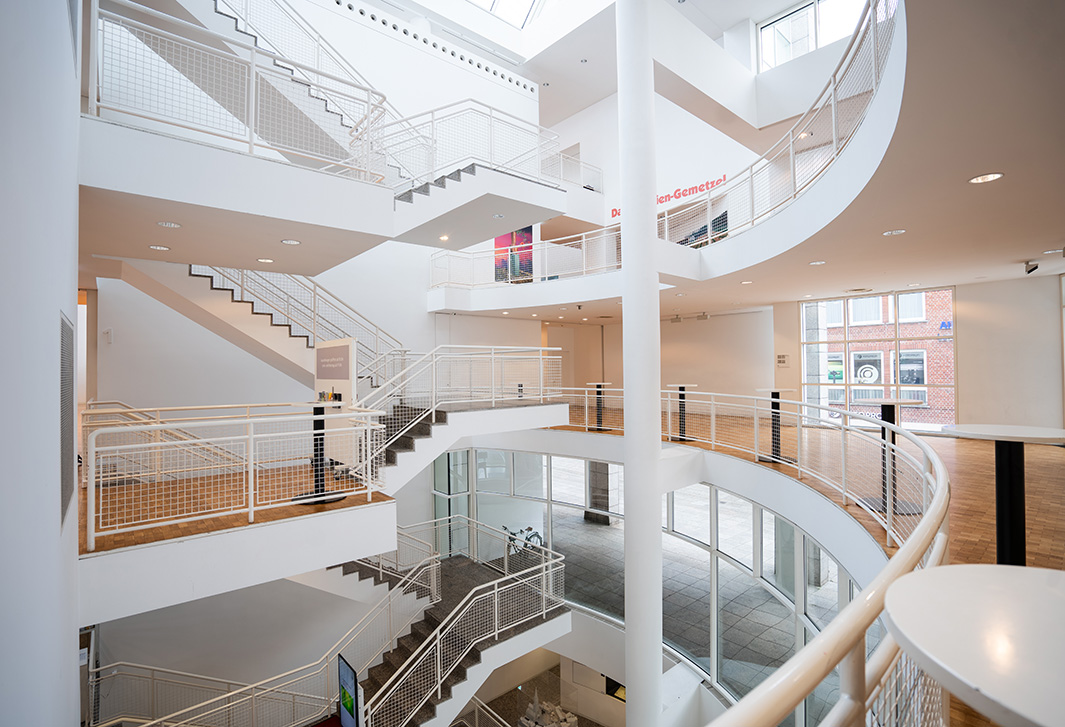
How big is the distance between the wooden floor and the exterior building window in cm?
245

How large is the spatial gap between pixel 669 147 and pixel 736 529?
10.5 metres

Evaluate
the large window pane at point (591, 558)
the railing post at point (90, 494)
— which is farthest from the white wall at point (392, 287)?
the railing post at point (90, 494)

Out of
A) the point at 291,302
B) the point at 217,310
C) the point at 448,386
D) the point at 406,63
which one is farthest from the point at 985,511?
the point at 406,63

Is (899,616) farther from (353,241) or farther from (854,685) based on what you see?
(353,241)

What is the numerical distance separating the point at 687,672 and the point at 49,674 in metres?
9.82

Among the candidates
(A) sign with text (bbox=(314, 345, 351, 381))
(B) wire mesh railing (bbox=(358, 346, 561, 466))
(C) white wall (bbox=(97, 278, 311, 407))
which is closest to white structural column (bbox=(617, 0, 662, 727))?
(B) wire mesh railing (bbox=(358, 346, 561, 466))

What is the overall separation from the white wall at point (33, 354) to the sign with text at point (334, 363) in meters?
3.71

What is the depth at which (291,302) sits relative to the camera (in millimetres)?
9312

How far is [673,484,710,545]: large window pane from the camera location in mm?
10438

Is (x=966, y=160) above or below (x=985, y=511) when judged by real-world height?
above

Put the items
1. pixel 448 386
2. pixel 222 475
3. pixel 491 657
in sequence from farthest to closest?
pixel 448 386 < pixel 491 657 < pixel 222 475

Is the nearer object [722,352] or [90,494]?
[90,494]

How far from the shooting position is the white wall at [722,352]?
14336 millimetres

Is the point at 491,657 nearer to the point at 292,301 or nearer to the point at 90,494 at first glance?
the point at 90,494
